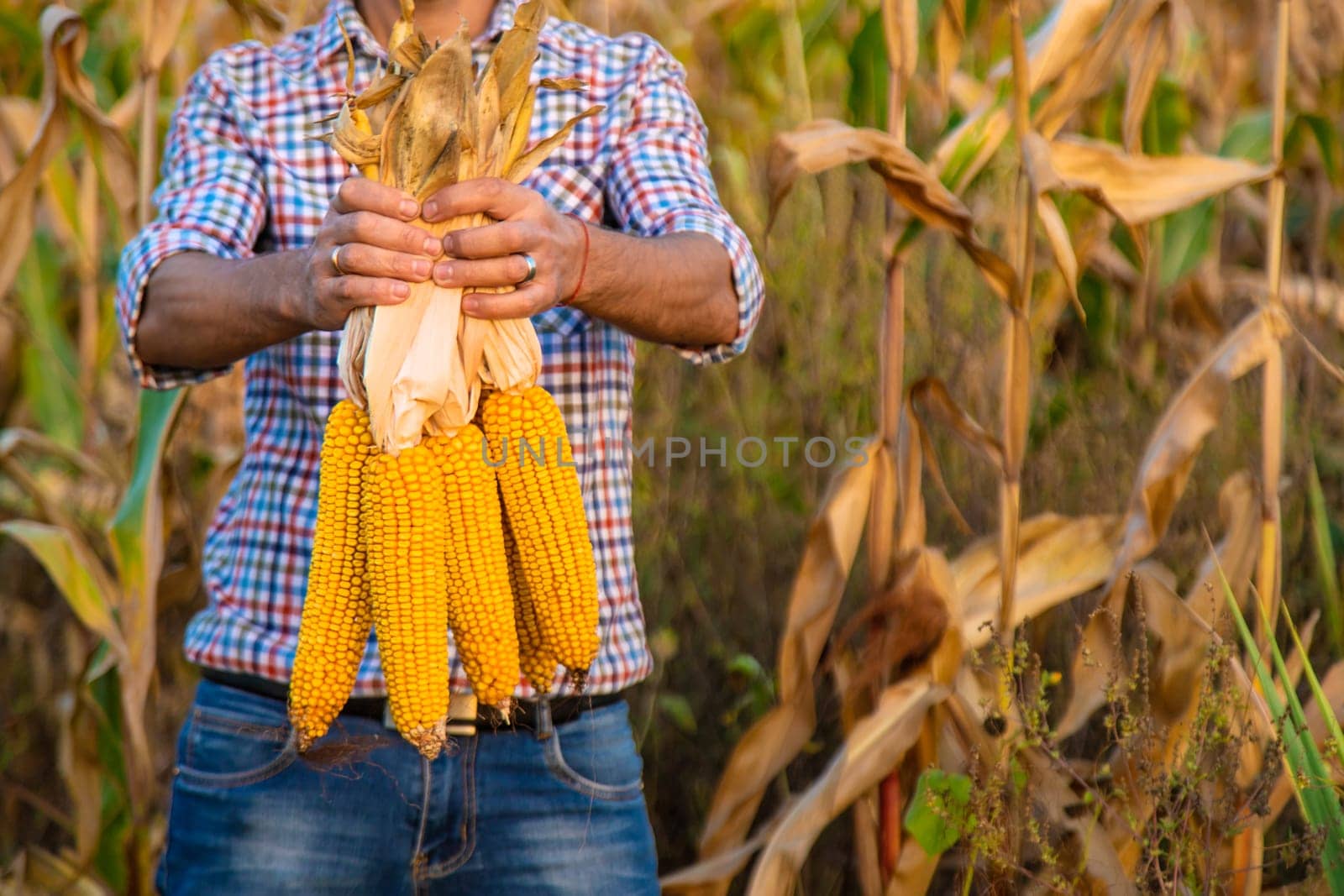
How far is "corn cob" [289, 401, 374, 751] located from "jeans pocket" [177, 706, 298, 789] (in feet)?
1.46

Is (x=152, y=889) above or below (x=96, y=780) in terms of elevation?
below

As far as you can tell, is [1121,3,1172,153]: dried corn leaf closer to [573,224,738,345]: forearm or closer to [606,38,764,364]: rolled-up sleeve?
[606,38,764,364]: rolled-up sleeve

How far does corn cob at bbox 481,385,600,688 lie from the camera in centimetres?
118

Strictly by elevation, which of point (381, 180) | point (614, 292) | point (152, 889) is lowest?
point (152, 889)

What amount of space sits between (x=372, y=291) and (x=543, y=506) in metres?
0.26

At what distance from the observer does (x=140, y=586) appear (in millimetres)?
2258

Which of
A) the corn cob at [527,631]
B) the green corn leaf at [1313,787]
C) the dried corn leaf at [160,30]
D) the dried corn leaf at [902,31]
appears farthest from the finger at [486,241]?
the dried corn leaf at [160,30]

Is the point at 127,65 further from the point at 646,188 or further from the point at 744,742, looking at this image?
the point at 744,742

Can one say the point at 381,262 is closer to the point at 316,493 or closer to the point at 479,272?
the point at 479,272

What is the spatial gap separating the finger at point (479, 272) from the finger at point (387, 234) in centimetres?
2

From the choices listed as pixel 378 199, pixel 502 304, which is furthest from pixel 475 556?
pixel 378 199

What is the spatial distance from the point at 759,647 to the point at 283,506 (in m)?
1.29

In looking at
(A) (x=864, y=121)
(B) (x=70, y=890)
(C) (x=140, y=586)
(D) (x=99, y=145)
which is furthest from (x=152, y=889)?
(A) (x=864, y=121)

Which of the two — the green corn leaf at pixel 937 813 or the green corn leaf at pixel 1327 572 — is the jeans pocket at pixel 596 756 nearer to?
the green corn leaf at pixel 937 813
